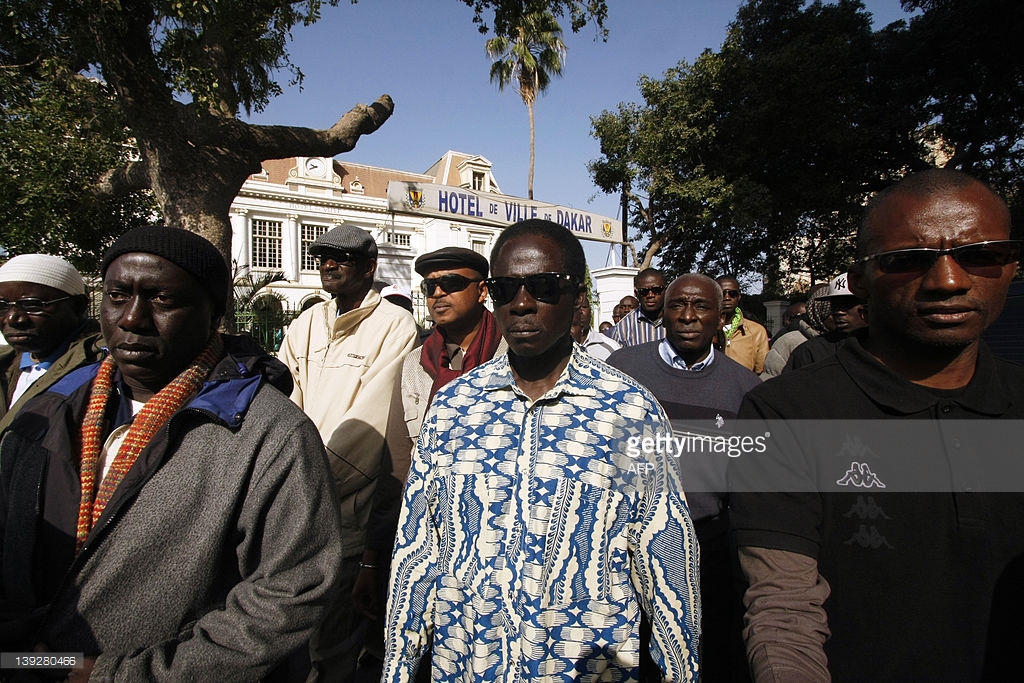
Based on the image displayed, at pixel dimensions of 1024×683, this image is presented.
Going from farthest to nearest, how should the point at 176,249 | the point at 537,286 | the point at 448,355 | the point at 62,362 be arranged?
the point at 448,355, the point at 62,362, the point at 537,286, the point at 176,249

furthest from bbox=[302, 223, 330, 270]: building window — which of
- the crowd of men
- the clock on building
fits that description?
the crowd of men

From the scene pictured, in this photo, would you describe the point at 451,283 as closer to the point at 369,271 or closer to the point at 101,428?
the point at 369,271

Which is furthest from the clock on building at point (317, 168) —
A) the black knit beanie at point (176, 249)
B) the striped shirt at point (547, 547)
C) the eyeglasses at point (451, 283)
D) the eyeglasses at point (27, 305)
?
the striped shirt at point (547, 547)

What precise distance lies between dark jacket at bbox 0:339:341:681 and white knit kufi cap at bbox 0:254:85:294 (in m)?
1.81

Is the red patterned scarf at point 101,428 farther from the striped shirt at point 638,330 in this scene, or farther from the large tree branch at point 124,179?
the large tree branch at point 124,179

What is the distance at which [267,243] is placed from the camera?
117 feet

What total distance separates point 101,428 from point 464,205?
7.23m

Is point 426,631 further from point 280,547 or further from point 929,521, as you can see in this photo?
point 929,521

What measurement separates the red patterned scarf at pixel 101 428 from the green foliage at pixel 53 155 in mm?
9857

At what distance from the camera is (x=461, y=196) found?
8438 mm

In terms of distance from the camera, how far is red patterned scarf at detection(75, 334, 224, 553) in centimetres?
146

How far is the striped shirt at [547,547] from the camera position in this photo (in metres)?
1.54

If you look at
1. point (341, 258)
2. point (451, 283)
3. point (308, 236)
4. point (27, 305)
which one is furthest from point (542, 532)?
point (308, 236)

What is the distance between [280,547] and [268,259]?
37539 mm
